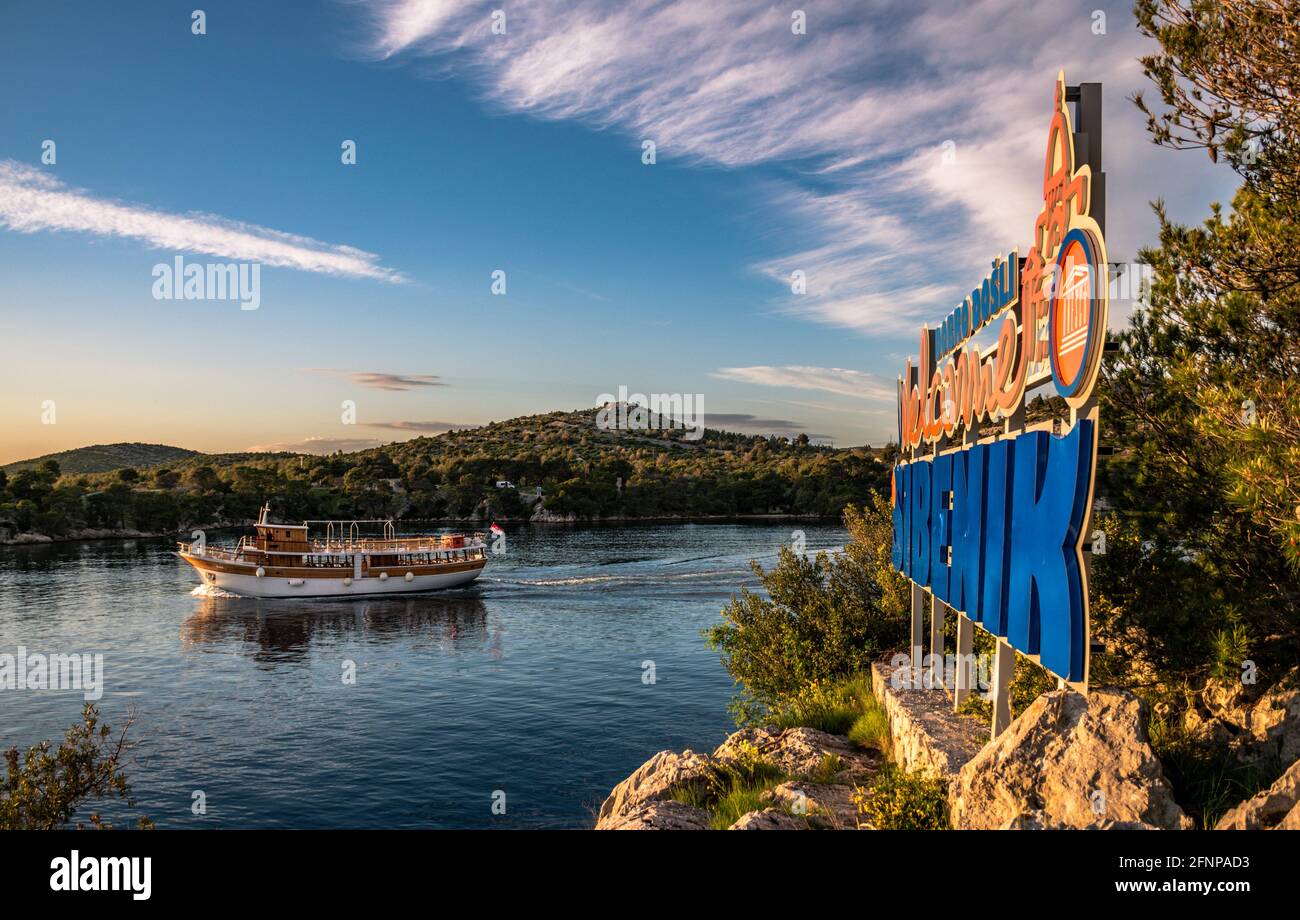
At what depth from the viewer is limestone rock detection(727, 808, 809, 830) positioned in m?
10.9

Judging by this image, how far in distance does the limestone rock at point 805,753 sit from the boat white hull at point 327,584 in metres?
54.1

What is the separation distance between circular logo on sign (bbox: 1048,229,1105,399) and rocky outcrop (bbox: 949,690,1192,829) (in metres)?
3.52

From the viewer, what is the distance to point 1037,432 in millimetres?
10000

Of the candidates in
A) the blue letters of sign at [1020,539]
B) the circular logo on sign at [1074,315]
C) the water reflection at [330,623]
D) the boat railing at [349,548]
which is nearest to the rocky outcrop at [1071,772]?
the blue letters of sign at [1020,539]

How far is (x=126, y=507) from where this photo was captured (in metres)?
112

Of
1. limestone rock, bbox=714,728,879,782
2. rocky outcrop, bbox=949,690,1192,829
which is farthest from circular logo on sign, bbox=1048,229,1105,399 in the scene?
limestone rock, bbox=714,728,879,782

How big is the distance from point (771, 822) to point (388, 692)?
27664 millimetres

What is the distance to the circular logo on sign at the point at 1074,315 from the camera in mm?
8547

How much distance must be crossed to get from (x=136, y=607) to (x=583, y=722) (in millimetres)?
41562

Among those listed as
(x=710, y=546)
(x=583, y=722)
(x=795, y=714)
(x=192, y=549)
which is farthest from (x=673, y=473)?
(x=795, y=714)

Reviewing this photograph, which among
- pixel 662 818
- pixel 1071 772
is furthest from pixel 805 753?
pixel 1071 772

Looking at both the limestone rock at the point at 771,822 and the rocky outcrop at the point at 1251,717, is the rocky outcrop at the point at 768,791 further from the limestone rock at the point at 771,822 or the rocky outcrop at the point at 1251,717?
the rocky outcrop at the point at 1251,717
